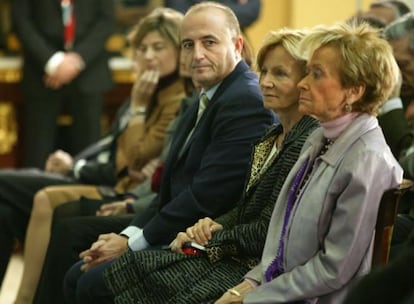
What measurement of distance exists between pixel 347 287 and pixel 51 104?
14.8 feet

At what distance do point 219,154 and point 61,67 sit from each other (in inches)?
137

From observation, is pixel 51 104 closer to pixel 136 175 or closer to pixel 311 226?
pixel 136 175

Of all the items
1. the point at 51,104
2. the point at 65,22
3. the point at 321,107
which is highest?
the point at 321,107

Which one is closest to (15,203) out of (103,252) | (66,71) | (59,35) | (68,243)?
(68,243)

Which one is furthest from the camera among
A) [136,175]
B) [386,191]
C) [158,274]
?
[136,175]

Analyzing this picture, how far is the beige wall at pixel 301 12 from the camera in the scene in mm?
6395

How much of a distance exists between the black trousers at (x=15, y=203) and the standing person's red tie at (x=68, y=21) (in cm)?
200

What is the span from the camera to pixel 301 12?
688 centimetres

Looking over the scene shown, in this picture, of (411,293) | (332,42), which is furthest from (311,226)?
(411,293)

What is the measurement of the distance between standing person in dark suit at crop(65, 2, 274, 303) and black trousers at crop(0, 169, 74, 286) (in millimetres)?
1051

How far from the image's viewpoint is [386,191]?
2682mm

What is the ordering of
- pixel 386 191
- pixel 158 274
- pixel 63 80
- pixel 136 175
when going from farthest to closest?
pixel 63 80 < pixel 136 175 < pixel 158 274 < pixel 386 191

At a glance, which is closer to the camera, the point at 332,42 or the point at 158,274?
the point at 332,42

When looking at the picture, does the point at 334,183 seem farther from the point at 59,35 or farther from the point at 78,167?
the point at 59,35
